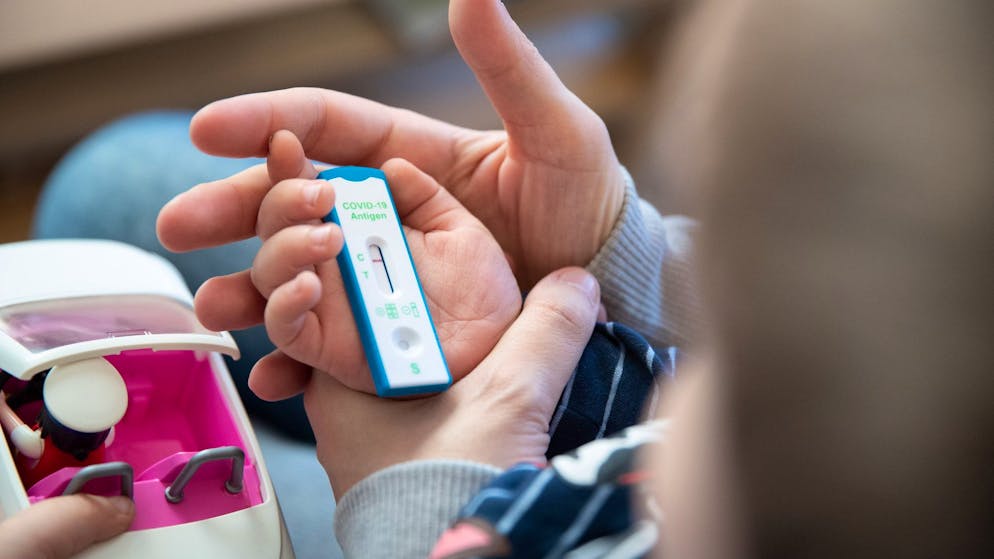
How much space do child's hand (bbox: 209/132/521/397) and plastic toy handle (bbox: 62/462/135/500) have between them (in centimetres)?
10

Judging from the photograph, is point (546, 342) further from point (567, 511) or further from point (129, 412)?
point (129, 412)

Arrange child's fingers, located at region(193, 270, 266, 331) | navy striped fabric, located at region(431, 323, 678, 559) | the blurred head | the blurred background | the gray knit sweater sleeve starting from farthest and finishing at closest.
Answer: the blurred background, the gray knit sweater sleeve, child's fingers, located at region(193, 270, 266, 331), navy striped fabric, located at region(431, 323, 678, 559), the blurred head

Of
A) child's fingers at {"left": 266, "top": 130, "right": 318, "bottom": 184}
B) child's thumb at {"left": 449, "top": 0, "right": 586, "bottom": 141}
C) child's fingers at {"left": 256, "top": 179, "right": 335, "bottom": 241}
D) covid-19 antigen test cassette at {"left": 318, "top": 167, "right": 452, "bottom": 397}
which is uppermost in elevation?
child's thumb at {"left": 449, "top": 0, "right": 586, "bottom": 141}

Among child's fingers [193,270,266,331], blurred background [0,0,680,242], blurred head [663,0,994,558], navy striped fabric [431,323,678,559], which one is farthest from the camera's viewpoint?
blurred background [0,0,680,242]

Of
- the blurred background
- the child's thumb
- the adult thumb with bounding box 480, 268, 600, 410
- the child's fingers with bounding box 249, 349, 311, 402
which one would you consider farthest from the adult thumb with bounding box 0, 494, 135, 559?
the blurred background

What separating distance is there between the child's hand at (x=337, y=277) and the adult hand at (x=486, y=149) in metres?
0.03

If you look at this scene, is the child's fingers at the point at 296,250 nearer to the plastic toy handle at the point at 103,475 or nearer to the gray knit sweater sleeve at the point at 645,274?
the plastic toy handle at the point at 103,475

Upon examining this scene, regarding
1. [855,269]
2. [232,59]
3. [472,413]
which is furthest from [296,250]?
[232,59]

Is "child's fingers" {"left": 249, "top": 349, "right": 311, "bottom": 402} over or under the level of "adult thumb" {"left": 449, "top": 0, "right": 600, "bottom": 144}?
under

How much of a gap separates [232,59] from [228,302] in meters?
1.12

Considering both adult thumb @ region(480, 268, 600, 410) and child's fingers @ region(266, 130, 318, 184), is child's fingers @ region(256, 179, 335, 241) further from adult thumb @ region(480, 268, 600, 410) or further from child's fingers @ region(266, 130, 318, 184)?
adult thumb @ region(480, 268, 600, 410)

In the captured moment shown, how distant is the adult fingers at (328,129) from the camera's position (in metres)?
0.49

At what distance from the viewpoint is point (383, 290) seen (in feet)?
1.66

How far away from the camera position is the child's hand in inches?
18.0
